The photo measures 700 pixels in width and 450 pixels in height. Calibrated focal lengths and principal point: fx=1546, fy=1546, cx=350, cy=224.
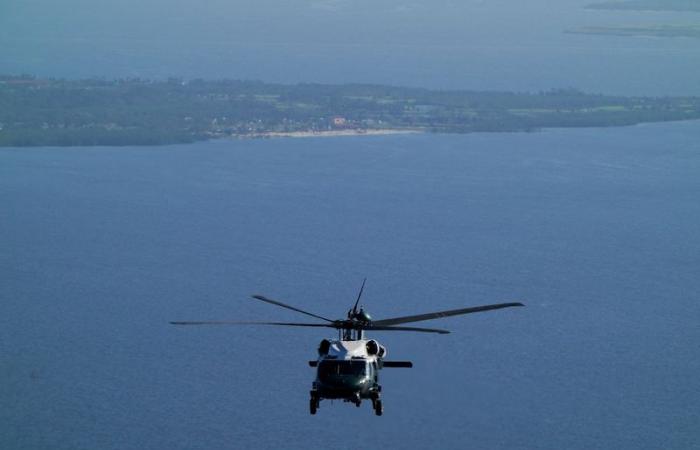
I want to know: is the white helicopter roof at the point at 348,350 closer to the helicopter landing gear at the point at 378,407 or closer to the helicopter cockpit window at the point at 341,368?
the helicopter cockpit window at the point at 341,368

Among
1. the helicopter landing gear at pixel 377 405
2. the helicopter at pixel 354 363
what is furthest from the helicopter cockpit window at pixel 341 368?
the helicopter landing gear at pixel 377 405

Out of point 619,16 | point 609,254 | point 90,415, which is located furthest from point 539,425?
point 619,16

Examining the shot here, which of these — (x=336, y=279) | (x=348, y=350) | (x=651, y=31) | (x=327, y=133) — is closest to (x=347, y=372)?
(x=348, y=350)

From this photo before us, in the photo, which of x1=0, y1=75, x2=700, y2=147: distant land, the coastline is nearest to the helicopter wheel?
x1=0, y1=75, x2=700, y2=147: distant land

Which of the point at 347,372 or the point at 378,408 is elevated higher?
the point at 347,372

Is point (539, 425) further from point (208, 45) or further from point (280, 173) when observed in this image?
point (208, 45)

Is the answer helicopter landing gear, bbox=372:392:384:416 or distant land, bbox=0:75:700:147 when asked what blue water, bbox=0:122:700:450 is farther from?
helicopter landing gear, bbox=372:392:384:416

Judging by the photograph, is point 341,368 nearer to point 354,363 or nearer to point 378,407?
point 354,363
